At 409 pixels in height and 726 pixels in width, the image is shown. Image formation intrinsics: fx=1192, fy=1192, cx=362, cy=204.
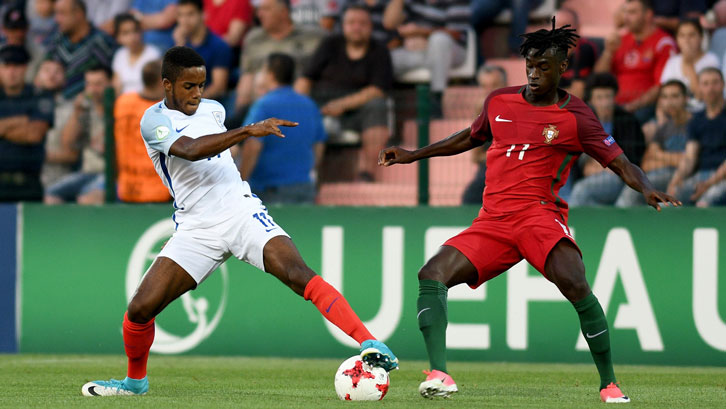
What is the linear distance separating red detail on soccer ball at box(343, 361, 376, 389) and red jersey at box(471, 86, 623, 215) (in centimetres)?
139

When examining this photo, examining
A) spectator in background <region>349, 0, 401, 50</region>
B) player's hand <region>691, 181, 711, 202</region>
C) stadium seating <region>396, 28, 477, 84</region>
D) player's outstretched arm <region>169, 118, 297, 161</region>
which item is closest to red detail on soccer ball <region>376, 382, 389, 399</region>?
player's outstretched arm <region>169, 118, 297, 161</region>

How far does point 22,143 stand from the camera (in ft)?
40.8

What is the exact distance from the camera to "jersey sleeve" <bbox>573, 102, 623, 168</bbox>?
24.6ft

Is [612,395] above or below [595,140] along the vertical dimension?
below

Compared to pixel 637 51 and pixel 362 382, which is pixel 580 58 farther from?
pixel 362 382

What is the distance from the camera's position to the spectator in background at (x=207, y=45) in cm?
1383

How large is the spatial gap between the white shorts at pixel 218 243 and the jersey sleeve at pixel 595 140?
2009mm

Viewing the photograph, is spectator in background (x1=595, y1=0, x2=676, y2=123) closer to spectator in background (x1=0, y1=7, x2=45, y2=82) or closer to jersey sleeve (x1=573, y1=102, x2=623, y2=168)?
jersey sleeve (x1=573, y1=102, x2=623, y2=168)

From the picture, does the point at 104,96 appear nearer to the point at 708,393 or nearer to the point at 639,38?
the point at 639,38

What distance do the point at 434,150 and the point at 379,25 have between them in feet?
20.7

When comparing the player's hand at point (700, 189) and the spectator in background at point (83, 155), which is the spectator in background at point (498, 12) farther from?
the spectator in background at point (83, 155)

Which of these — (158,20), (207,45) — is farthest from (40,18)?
(207,45)

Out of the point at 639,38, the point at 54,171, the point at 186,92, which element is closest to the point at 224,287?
the point at 54,171

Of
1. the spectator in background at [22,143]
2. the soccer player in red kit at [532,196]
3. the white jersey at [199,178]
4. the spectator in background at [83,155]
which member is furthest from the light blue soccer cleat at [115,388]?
the spectator in background at [22,143]
